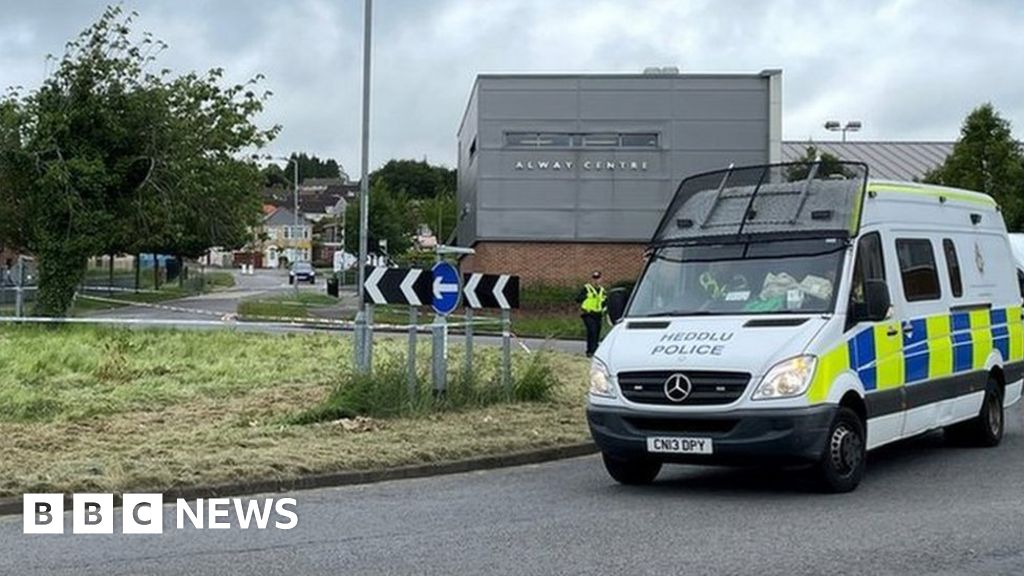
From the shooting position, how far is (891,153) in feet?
205

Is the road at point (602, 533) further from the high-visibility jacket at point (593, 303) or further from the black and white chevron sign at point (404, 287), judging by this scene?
the high-visibility jacket at point (593, 303)

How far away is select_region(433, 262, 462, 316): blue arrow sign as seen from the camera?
13.7 metres

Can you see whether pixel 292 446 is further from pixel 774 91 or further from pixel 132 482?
pixel 774 91

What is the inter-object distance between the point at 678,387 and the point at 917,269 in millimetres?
3136

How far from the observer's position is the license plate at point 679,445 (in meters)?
8.98

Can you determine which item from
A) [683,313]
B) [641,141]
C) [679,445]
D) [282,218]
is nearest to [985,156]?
[641,141]

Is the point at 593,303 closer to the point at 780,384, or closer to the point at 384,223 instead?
the point at 780,384

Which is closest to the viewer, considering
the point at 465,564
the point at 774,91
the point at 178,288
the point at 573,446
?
the point at 465,564

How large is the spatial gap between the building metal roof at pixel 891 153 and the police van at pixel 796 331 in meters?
45.4

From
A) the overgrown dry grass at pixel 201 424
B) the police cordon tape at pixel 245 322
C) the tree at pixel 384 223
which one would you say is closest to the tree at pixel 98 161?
the police cordon tape at pixel 245 322

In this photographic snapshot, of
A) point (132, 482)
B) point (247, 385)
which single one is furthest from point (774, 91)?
point (132, 482)

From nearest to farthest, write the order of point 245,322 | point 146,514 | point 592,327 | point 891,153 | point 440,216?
point 146,514 < point 592,327 < point 245,322 < point 891,153 < point 440,216

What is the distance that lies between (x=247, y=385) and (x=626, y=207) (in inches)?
1026

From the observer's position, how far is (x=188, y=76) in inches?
1291
